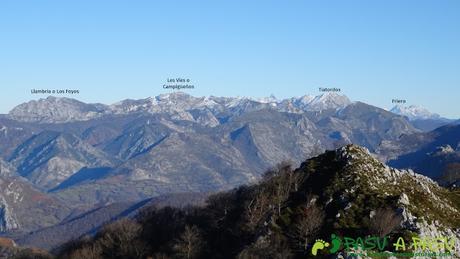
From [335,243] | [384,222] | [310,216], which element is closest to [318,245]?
[335,243]

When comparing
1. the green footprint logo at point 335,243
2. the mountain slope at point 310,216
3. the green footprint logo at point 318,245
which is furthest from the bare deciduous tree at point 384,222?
the green footprint logo at point 318,245

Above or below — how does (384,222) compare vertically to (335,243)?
above

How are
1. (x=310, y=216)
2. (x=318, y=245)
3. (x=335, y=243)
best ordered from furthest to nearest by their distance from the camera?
(x=310, y=216)
(x=318, y=245)
(x=335, y=243)

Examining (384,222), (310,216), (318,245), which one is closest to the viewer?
(384,222)

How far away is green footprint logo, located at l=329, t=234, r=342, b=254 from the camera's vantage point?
111 m

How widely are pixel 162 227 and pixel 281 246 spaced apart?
6403 centimetres

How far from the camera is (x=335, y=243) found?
372 ft

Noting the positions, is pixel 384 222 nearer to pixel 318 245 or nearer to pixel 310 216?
pixel 318 245

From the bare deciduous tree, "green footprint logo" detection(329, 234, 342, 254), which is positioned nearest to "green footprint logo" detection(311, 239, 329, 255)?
"green footprint logo" detection(329, 234, 342, 254)

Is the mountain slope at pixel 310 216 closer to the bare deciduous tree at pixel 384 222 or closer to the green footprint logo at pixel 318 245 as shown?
the bare deciduous tree at pixel 384 222

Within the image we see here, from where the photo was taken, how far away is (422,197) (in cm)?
13862

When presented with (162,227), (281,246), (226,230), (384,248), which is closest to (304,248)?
(281,246)

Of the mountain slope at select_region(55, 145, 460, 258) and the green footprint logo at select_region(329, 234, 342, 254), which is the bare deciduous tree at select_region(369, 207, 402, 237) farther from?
the green footprint logo at select_region(329, 234, 342, 254)

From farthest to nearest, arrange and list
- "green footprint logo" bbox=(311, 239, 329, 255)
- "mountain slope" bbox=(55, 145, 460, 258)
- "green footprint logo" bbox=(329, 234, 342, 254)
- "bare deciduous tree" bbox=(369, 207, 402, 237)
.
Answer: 1. "mountain slope" bbox=(55, 145, 460, 258)
2. "green footprint logo" bbox=(311, 239, 329, 255)
3. "bare deciduous tree" bbox=(369, 207, 402, 237)
4. "green footprint logo" bbox=(329, 234, 342, 254)
